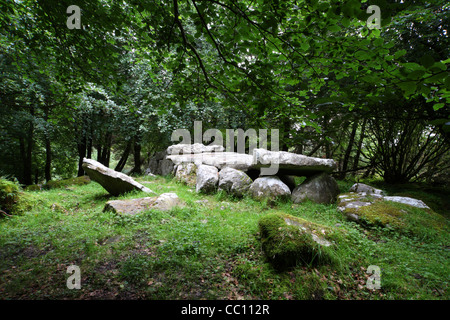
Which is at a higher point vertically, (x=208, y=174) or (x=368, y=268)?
(x=208, y=174)

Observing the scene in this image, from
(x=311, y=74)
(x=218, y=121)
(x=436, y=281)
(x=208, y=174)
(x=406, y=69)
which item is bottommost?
(x=436, y=281)

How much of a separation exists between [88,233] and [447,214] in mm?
8935

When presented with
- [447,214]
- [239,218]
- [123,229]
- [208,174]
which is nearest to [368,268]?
[239,218]

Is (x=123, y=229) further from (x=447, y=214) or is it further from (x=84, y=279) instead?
(x=447, y=214)

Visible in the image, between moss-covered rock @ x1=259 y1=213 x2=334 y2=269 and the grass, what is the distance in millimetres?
111

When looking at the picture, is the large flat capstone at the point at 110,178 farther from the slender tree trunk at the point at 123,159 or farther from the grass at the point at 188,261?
the slender tree trunk at the point at 123,159

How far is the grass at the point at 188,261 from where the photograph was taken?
2436 mm

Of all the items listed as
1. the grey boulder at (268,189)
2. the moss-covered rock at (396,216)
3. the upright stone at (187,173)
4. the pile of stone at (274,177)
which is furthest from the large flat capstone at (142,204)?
the moss-covered rock at (396,216)

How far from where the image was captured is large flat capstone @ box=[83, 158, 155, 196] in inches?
245

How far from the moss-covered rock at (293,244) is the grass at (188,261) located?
0.36 feet

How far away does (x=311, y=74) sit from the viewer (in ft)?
7.84

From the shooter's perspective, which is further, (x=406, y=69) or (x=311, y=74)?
(x=311, y=74)

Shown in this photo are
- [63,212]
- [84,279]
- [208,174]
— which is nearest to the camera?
[84,279]

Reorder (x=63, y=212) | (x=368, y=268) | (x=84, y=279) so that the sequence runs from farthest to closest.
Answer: (x=63, y=212), (x=368, y=268), (x=84, y=279)
